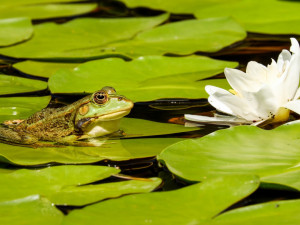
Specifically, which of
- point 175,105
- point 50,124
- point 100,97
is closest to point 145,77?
point 175,105

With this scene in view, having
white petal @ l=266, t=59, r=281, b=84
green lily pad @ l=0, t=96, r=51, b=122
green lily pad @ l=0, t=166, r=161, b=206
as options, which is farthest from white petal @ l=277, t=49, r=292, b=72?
green lily pad @ l=0, t=96, r=51, b=122

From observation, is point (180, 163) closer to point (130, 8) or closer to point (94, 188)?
point (94, 188)

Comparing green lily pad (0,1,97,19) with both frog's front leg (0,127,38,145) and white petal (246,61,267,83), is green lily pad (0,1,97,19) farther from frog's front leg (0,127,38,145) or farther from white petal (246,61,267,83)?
white petal (246,61,267,83)

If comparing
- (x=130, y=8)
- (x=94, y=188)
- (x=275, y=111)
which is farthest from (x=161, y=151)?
(x=130, y=8)

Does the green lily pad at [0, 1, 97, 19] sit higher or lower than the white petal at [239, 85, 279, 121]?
higher

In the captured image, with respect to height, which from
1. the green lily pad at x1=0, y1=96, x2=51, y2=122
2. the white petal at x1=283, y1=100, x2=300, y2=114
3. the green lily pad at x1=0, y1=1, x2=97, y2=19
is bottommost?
the green lily pad at x1=0, y1=96, x2=51, y2=122

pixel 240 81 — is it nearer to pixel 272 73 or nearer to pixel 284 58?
pixel 272 73
